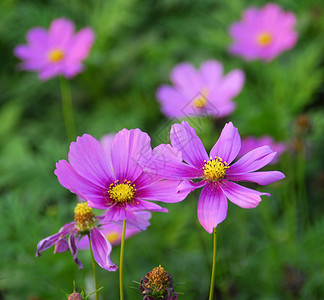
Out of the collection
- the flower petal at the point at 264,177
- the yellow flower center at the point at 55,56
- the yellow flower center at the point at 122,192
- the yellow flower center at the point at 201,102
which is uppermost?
the yellow flower center at the point at 55,56

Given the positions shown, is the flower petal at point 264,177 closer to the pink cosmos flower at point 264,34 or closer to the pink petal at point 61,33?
the pink cosmos flower at point 264,34

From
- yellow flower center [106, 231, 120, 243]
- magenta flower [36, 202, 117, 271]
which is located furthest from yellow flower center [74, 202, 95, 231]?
yellow flower center [106, 231, 120, 243]

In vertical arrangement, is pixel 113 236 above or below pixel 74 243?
above

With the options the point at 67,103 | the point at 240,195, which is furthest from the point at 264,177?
the point at 67,103

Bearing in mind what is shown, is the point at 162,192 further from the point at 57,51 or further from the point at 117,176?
the point at 57,51

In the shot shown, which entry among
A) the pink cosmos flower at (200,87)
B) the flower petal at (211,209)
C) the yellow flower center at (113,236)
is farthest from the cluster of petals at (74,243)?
the pink cosmos flower at (200,87)

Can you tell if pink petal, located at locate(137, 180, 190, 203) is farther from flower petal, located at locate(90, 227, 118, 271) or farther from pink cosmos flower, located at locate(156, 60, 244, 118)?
pink cosmos flower, located at locate(156, 60, 244, 118)
